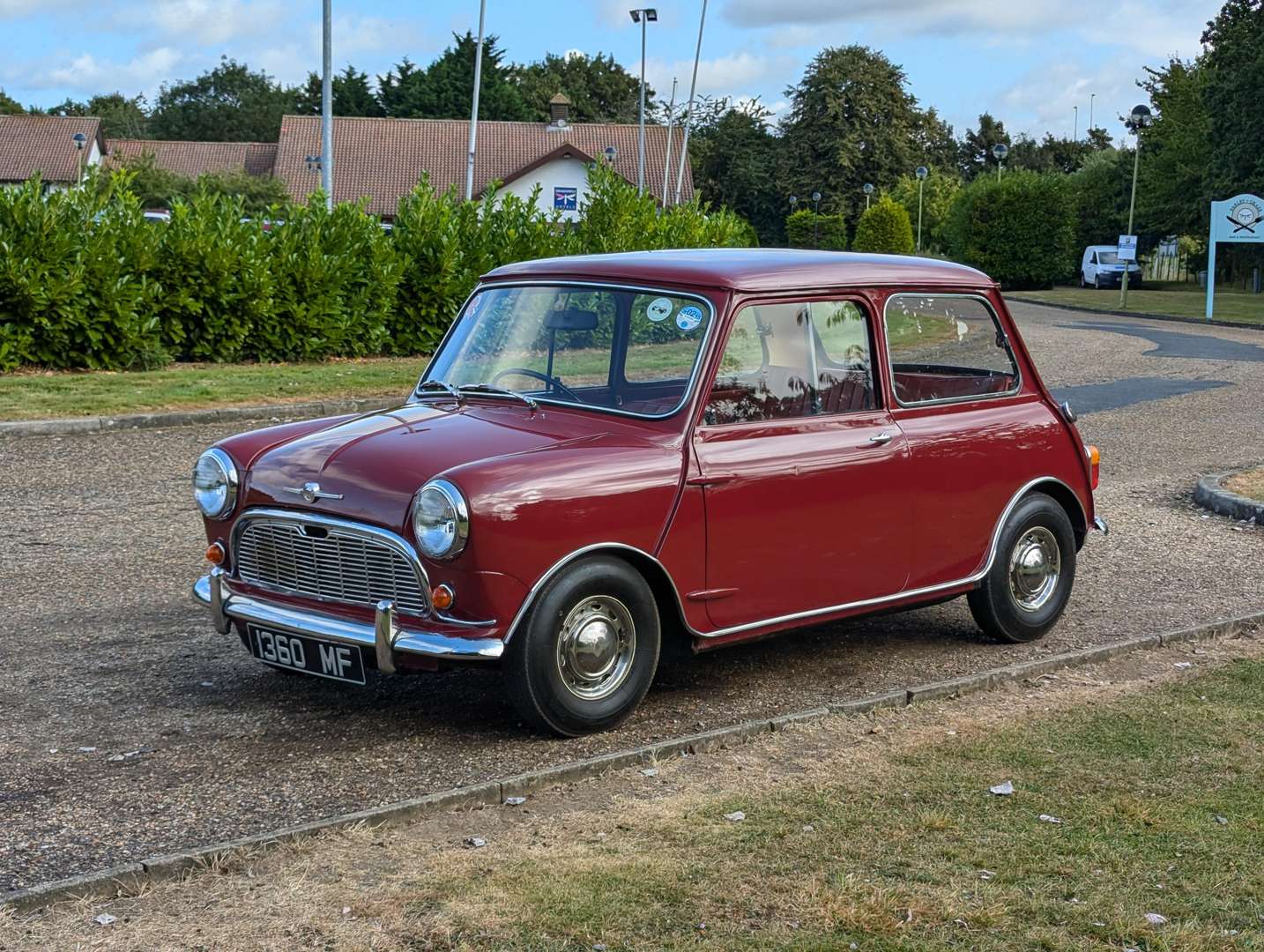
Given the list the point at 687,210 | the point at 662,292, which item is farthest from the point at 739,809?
the point at 687,210

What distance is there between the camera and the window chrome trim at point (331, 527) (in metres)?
5.32

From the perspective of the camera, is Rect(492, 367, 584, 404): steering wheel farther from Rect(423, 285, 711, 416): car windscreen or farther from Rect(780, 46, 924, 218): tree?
Rect(780, 46, 924, 218): tree

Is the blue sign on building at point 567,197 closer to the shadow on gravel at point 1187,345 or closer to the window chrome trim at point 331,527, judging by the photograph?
the shadow on gravel at point 1187,345

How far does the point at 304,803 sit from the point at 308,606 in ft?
3.00

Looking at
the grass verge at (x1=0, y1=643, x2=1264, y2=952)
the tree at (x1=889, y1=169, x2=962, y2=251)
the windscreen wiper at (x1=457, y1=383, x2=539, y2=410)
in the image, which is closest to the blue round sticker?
the windscreen wiper at (x1=457, y1=383, x2=539, y2=410)

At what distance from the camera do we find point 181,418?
14.7 meters

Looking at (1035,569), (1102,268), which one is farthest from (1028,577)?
(1102,268)

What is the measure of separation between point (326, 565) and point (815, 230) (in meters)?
66.7

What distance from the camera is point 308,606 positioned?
5648mm

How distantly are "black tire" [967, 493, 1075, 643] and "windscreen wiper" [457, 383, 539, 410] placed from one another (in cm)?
230

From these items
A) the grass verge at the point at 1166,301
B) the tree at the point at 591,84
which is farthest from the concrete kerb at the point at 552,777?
the tree at the point at 591,84

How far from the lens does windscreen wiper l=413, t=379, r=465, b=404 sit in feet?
21.2

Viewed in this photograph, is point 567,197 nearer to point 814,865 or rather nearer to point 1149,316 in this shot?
point 1149,316

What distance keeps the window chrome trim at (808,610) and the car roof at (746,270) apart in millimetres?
1077
